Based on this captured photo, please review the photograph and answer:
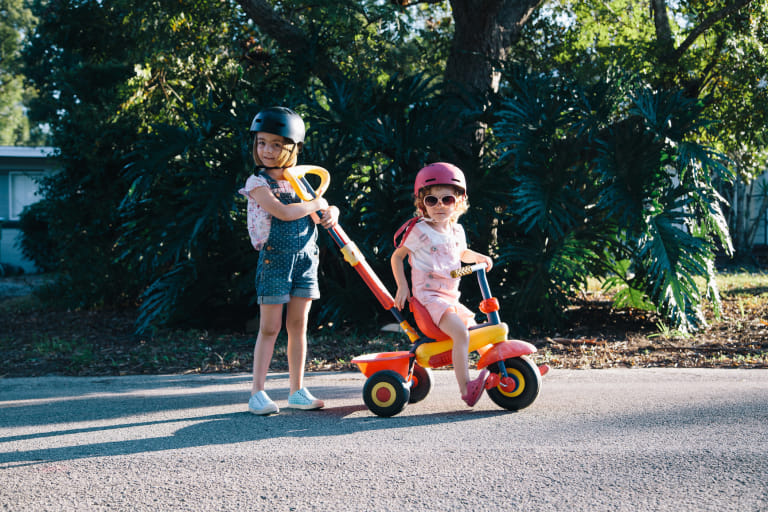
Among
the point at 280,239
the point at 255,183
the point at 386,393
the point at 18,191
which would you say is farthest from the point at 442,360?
the point at 18,191

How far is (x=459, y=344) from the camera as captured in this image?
12.2 ft

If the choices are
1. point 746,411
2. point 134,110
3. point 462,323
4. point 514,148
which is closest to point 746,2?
point 514,148

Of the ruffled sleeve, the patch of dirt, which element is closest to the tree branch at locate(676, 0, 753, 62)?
the patch of dirt

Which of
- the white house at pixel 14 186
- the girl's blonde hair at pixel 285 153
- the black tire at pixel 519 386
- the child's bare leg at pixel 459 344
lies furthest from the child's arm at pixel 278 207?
the white house at pixel 14 186

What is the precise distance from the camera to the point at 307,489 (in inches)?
108

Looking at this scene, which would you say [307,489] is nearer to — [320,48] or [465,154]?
[465,154]

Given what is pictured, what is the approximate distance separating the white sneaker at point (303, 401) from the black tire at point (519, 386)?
97cm

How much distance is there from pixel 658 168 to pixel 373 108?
2731mm

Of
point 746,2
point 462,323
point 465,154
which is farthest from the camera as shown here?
point 746,2

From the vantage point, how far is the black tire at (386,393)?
12.3 feet

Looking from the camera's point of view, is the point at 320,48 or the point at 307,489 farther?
the point at 320,48

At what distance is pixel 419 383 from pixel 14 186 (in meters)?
20.8

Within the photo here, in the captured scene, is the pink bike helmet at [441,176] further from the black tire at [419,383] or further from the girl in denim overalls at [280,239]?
the black tire at [419,383]

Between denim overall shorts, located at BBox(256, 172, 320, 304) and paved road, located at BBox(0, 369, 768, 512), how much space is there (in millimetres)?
685
